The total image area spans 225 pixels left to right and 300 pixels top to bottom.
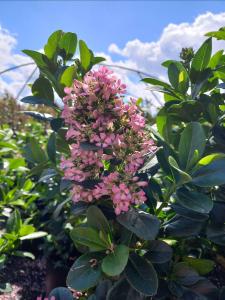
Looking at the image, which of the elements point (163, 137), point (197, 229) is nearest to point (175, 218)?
point (197, 229)

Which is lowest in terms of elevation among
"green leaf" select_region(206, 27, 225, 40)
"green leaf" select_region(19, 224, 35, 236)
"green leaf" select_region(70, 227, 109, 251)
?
"green leaf" select_region(19, 224, 35, 236)

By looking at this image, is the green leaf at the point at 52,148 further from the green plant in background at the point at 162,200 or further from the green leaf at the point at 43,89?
the green leaf at the point at 43,89

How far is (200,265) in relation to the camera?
1204 millimetres

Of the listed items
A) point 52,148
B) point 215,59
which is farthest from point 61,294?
point 215,59

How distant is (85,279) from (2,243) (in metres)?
0.96

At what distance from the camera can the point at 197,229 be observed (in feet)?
3.68

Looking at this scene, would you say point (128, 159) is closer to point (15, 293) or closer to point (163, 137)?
point (163, 137)

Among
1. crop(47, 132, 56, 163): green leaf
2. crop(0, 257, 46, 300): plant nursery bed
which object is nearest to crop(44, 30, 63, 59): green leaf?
crop(47, 132, 56, 163): green leaf

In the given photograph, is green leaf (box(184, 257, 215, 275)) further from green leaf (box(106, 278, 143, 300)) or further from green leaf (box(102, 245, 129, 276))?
green leaf (box(102, 245, 129, 276))

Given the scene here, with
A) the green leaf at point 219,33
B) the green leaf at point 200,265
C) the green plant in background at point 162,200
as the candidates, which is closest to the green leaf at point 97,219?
the green plant in background at point 162,200

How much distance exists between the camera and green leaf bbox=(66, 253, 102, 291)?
0.98 m

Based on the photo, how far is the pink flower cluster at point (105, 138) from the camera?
94 centimetres

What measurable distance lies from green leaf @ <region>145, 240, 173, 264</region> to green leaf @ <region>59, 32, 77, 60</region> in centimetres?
66

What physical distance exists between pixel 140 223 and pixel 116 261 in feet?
0.36
